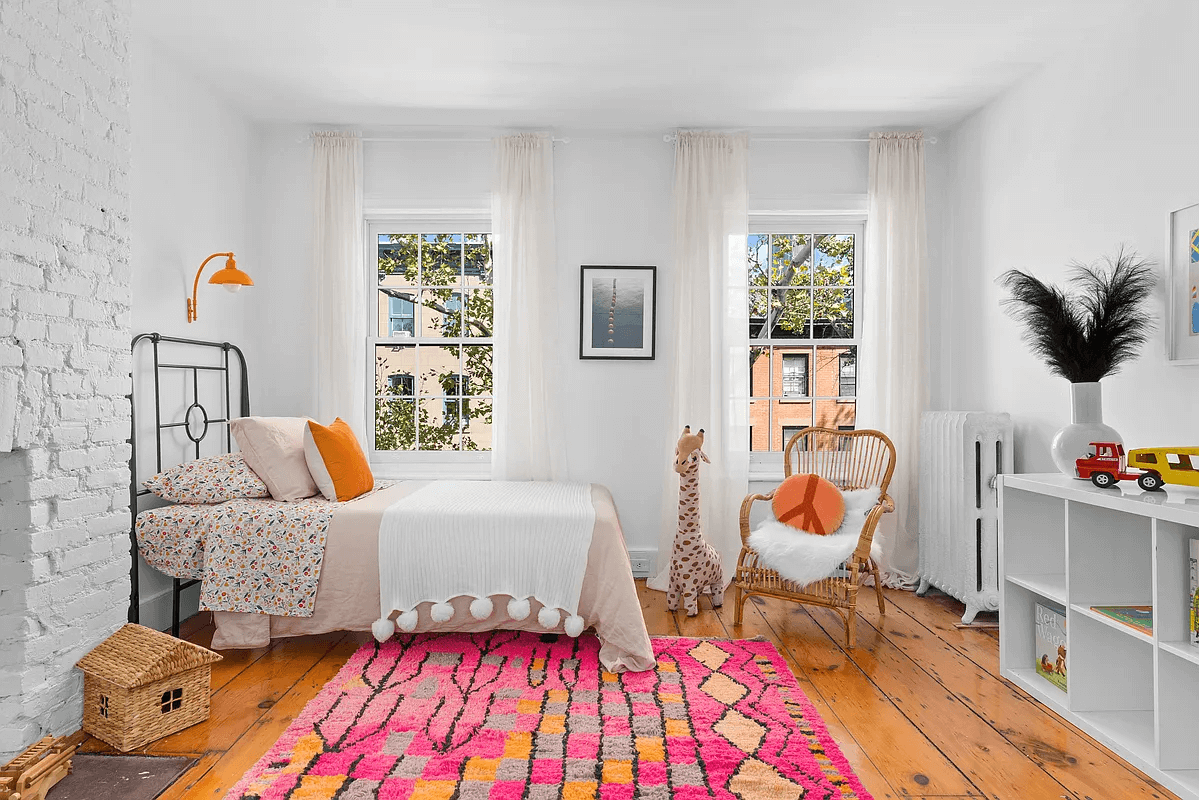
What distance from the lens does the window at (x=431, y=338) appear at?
4527mm

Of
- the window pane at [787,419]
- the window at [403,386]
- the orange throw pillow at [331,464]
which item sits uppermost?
the window at [403,386]

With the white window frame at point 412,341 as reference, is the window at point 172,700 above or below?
below

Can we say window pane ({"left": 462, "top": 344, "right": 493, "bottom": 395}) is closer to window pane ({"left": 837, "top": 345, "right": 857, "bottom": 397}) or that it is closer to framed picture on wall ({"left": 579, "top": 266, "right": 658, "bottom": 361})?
framed picture on wall ({"left": 579, "top": 266, "right": 658, "bottom": 361})

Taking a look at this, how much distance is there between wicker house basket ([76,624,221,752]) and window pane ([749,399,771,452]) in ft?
10.4

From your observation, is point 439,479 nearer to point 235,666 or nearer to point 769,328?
point 235,666

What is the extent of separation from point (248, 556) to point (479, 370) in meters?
1.92

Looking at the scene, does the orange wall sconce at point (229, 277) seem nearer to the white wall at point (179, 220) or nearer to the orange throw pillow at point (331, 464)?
the white wall at point (179, 220)

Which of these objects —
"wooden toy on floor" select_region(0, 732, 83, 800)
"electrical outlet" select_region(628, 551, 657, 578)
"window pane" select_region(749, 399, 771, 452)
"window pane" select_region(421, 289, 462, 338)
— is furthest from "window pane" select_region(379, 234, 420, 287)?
"wooden toy on floor" select_region(0, 732, 83, 800)

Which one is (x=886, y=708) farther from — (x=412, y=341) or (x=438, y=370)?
(x=412, y=341)

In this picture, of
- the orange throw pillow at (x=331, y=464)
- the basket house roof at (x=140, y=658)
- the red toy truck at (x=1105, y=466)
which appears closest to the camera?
the basket house roof at (x=140, y=658)

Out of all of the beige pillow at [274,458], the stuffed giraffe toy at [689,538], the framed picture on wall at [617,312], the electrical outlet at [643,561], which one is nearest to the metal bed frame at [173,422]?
the beige pillow at [274,458]

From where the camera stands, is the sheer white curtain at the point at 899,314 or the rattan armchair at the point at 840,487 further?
the sheer white curtain at the point at 899,314

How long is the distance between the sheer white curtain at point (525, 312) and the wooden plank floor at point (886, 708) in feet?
3.75

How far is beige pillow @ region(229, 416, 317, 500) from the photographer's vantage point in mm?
3266
